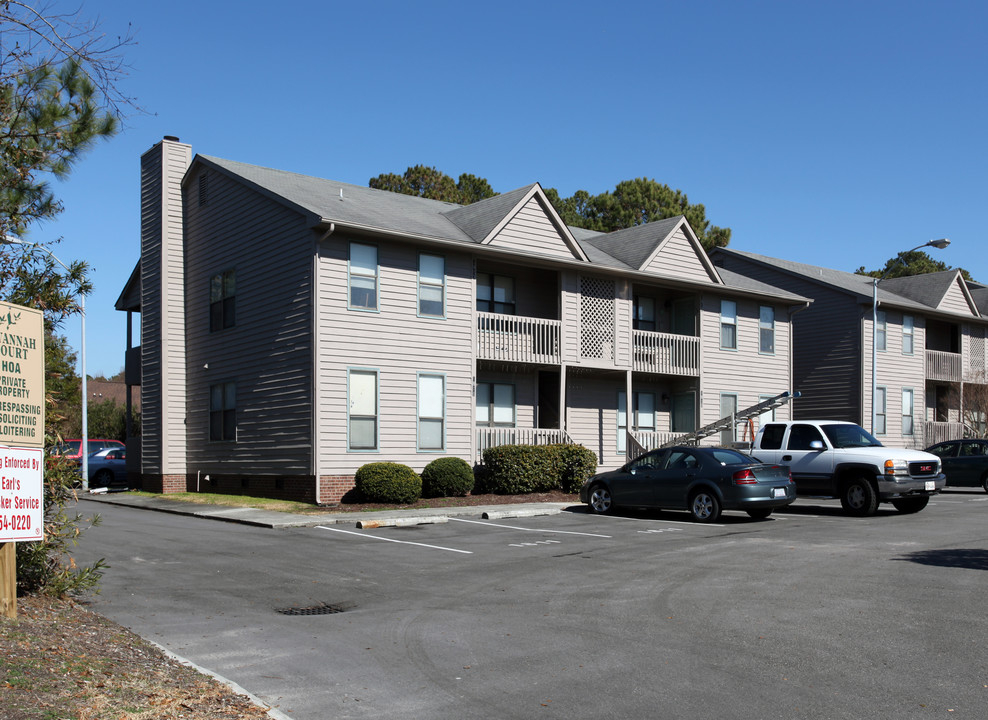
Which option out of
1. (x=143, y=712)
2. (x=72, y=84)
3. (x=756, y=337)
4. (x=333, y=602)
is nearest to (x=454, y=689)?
(x=143, y=712)

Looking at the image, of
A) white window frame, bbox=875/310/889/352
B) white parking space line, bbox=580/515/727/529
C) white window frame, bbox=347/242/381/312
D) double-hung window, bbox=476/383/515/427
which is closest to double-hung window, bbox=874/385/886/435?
white window frame, bbox=875/310/889/352

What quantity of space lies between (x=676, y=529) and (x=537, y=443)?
919 cm

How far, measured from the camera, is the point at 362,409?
23.0 meters

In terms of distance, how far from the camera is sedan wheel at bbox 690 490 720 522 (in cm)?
1838

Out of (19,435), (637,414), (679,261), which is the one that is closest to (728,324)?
(679,261)

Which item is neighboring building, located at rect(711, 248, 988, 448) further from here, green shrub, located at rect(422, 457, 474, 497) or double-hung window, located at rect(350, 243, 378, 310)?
double-hung window, located at rect(350, 243, 378, 310)

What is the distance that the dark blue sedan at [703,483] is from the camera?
1823 centimetres

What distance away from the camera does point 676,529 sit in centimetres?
1753

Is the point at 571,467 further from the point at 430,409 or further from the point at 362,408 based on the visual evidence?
the point at 362,408

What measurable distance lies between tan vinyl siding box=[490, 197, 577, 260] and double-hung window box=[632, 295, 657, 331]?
183 inches

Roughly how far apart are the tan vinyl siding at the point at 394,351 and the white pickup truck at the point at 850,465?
25.6 ft

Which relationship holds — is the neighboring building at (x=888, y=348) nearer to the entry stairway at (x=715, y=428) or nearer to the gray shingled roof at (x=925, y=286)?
the gray shingled roof at (x=925, y=286)

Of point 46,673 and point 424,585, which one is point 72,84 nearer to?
point 46,673

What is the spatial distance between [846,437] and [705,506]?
430 cm
